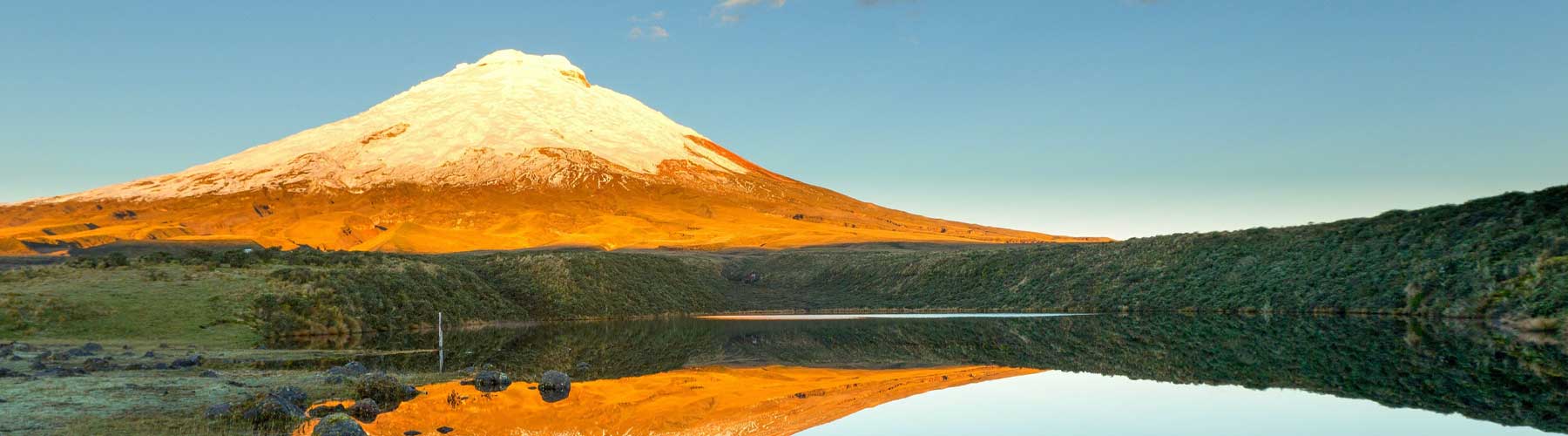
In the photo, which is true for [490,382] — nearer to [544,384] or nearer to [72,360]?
[544,384]

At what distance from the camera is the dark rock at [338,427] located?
43.4 ft

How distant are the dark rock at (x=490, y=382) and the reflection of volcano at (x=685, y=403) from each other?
242 millimetres

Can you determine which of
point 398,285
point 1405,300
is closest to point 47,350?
point 398,285

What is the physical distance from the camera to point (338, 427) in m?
13.3

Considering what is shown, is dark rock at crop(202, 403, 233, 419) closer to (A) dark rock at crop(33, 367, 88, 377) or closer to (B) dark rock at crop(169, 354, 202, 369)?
(A) dark rock at crop(33, 367, 88, 377)

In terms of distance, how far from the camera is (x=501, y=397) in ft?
61.8

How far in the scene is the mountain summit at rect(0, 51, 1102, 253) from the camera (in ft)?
415

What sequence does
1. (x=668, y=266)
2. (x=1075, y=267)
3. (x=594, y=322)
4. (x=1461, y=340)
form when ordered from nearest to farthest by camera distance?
(x=1461, y=340), (x=594, y=322), (x=1075, y=267), (x=668, y=266)

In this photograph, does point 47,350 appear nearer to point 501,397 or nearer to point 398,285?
point 501,397

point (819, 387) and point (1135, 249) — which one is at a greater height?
point (1135, 249)

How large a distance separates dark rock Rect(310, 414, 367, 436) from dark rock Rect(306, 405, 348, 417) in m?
2.53

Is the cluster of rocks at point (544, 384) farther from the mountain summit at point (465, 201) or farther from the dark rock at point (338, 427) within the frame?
the mountain summit at point (465, 201)

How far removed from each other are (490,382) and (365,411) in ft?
13.9

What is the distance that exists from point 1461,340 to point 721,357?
17801mm
